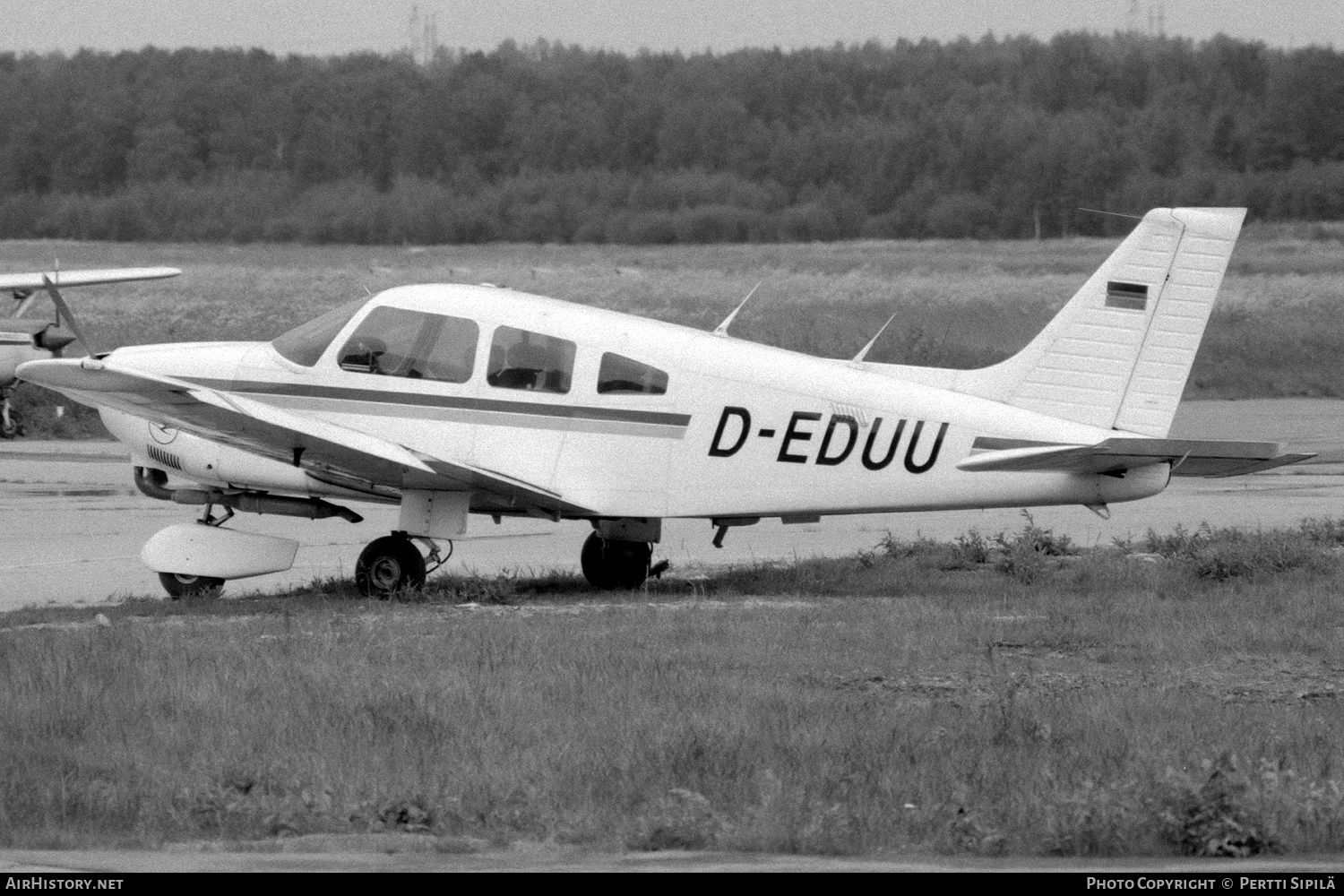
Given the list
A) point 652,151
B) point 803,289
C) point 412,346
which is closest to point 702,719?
point 412,346

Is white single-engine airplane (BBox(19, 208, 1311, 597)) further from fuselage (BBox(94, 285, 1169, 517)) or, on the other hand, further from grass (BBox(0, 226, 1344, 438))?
grass (BBox(0, 226, 1344, 438))

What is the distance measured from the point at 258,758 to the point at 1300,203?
56505 mm

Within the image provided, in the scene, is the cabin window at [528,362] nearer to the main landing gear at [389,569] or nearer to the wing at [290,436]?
the wing at [290,436]

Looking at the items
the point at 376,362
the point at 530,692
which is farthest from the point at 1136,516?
the point at 530,692

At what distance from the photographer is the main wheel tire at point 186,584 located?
11883 mm

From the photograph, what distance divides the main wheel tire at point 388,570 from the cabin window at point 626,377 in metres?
1.66

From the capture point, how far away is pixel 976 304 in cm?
4691

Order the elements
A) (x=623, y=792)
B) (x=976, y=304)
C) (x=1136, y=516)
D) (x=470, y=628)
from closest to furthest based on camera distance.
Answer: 1. (x=623, y=792)
2. (x=470, y=628)
3. (x=1136, y=516)
4. (x=976, y=304)

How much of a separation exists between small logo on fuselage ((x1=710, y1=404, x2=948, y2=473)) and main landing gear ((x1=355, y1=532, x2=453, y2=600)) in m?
2.08

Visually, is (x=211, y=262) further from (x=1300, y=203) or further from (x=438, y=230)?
(x=1300, y=203)

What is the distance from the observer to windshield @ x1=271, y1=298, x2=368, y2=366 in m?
12.0

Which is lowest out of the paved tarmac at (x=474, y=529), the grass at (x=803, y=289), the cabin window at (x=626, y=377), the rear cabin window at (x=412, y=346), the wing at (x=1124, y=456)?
the grass at (x=803, y=289)

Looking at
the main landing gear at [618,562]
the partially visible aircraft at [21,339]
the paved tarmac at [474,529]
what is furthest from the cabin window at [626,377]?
the partially visible aircraft at [21,339]

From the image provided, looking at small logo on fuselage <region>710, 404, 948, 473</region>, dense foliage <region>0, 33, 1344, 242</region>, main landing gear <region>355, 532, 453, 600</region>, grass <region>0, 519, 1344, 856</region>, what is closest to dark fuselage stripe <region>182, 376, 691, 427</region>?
small logo on fuselage <region>710, 404, 948, 473</region>
